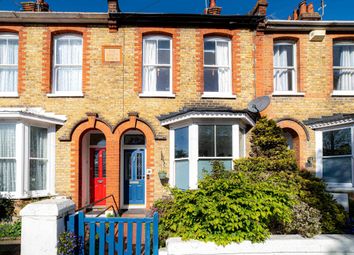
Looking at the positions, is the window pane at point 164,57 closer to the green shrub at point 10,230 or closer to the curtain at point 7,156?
the curtain at point 7,156

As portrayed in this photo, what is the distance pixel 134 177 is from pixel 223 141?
3.57 meters

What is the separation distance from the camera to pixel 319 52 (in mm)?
10305

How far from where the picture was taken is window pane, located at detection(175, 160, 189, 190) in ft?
29.2

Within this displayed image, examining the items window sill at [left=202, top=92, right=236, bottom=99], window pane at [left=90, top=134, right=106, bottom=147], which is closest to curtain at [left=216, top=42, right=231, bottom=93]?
window sill at [left=202, top=92, right=236, bottom=99]

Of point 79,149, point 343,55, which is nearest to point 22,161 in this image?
point 79,149

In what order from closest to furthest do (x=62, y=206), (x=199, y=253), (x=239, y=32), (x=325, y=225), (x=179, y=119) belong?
1. (x=199, y=253)
2. (x=62, y=206)
3. (x=325, y=225)
4. (x=179, y=119)
5. (x=239, y=32)

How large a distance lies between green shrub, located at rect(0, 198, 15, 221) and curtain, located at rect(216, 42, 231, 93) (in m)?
7.74

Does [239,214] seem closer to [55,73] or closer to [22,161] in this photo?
[22,161]

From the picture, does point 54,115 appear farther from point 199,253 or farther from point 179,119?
point 199,253

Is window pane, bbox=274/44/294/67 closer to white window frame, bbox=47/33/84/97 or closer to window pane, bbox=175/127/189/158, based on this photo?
window pane, bbox=175/127/189/158

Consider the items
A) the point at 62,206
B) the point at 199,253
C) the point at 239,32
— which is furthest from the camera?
the point at 239,32

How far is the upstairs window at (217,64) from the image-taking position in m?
10.2

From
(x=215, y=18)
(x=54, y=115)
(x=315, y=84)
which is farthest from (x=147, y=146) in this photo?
(x=315, y=84)

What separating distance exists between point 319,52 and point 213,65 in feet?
12.8
